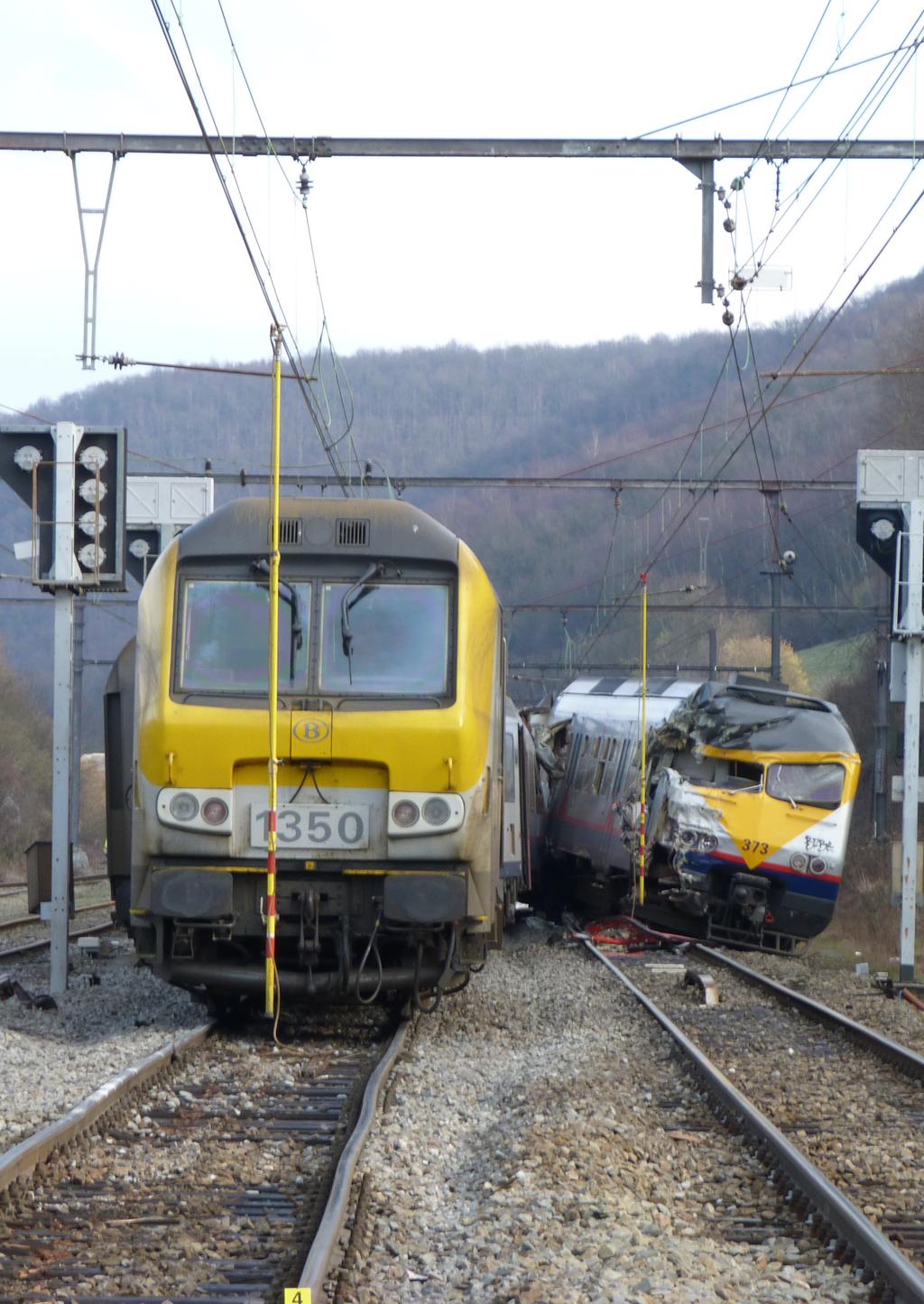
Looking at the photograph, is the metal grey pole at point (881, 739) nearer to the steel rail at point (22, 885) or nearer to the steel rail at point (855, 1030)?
the steel rail at point (22, 885)

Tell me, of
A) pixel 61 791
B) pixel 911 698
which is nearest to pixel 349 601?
pixel 61 791

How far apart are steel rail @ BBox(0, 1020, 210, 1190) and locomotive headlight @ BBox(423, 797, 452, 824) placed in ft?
6.20

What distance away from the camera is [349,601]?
9.80 metres

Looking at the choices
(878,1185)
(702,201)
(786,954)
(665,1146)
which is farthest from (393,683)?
(786,954)

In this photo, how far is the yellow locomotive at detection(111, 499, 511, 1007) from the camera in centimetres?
933

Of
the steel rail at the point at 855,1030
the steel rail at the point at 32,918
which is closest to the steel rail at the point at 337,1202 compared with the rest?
the steel rail at the point at 855,1030

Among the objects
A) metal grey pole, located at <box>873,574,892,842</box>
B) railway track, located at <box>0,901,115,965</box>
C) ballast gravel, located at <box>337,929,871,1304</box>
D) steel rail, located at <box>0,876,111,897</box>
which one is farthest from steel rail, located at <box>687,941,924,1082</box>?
steel rail, located at <box>0,876,111,897</box>

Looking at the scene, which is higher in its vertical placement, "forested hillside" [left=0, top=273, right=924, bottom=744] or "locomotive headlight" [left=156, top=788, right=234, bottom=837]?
"forested hillside" [left=0, top=273, right=924, bottom=744]

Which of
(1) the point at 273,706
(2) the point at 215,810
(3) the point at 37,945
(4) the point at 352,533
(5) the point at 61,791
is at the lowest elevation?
(3) the point at 37,945

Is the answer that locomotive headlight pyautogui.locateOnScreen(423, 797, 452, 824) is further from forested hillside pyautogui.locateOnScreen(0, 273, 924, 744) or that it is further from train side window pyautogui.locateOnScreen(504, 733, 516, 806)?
forested hillside pyautogui.locateOnScreen(0, 273, 924, 744)

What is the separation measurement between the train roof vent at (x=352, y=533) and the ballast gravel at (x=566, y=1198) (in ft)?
10.4

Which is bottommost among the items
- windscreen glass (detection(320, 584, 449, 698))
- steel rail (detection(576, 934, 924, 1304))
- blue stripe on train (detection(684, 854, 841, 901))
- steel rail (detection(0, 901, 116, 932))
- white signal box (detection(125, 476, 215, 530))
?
steel rail (detection(0, 901, 116, 932))

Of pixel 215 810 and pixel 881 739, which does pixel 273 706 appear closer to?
pixel 215 810

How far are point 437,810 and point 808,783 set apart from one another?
9.31 m
